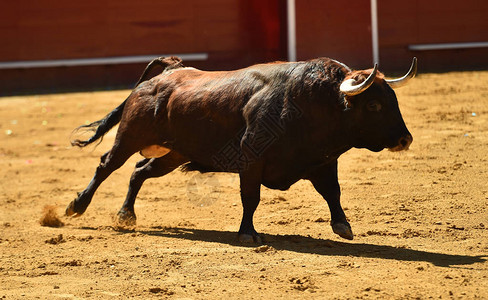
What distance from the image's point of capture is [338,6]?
12.2 metres

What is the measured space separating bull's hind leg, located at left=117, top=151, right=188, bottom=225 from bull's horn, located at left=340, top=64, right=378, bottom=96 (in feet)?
5.32

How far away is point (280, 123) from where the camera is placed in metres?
4.75

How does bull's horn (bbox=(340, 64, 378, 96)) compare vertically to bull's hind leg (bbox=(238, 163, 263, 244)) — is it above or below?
above

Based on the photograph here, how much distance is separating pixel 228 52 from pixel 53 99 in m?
2.97

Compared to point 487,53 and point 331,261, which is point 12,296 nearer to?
point 331,261

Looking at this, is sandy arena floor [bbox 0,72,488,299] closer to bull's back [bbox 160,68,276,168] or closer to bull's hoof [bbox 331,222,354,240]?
bull's hoof [bbox 331,222,354,240]

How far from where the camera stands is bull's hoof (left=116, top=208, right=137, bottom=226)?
5.65m

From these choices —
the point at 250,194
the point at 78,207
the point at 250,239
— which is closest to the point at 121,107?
the point at 78,207

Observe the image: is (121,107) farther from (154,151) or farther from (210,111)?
(210,111)

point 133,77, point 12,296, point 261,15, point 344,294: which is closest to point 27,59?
point 133,77

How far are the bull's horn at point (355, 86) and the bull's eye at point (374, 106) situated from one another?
0.13 meters

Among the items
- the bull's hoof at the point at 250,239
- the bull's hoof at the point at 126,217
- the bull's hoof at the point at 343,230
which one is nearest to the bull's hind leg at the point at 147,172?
the bull's hoof at the point at 126,217

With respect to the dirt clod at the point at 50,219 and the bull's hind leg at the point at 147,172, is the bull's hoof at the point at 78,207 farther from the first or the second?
the bull's hind leg at the point at 147,172

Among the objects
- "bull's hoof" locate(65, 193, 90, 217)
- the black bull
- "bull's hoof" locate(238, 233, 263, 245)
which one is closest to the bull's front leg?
the black bull
